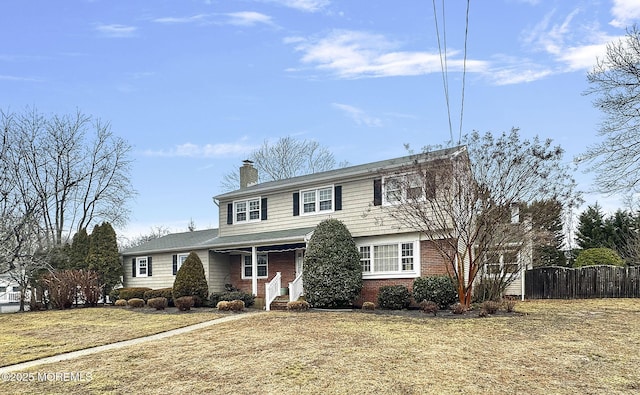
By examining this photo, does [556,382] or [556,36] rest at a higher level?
[556,36]

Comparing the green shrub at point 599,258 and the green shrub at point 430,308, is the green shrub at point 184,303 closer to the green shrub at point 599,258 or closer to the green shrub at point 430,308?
the green shrub at point 430,308

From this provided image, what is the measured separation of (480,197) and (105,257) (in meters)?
19.7

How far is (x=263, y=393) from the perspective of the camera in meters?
9.18

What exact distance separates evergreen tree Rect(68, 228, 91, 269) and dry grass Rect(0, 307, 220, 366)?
16.4 feet

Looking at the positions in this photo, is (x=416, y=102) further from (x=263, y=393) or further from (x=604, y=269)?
(x=604, y=269)

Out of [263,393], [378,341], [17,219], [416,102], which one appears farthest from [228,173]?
[263,393]

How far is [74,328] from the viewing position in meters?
18.4

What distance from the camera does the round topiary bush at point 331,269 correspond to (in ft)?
66.9

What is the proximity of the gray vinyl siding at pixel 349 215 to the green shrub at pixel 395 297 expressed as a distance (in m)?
2.21

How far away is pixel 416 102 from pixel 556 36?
14.2 ft

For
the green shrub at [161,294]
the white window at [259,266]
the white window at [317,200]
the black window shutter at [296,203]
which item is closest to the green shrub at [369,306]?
the white window at [317,200]

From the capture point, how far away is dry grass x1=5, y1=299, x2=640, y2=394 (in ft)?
31.4

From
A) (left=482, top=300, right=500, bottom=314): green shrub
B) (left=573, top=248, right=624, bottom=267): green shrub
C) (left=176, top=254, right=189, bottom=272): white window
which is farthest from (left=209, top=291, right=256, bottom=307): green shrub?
(left=573, top=248, right=624, bottom=267): green shrub

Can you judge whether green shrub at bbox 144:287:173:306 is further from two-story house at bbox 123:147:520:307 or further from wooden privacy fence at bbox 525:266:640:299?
wooden privacy fence at bbox 525:266:640:299
